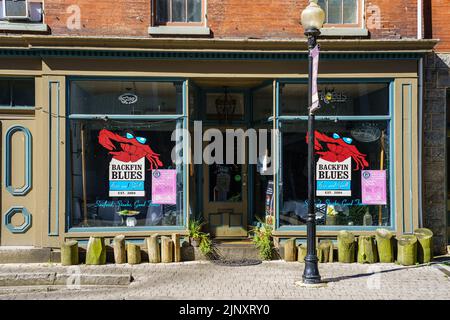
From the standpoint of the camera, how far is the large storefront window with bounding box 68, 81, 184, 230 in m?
11.3

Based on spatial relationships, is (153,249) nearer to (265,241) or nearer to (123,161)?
(123,161)

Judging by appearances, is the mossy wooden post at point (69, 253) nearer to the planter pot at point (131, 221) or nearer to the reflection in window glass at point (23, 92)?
the planter pot at point (131, 221)

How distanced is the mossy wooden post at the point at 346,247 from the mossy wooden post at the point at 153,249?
136 inches

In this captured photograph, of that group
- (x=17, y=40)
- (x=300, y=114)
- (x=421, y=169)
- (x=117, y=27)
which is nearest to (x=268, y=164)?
(x=300, y=114)

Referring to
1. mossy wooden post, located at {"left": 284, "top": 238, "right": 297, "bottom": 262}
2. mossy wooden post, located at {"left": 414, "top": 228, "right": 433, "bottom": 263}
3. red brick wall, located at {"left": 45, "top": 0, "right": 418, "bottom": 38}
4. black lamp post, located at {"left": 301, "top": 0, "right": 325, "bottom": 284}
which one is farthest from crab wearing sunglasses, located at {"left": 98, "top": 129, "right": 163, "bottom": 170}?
mossy wooden post, located at {"left": 414, "top": 228, "right": 433, "bottom": 263}

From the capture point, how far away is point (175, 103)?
11453mm

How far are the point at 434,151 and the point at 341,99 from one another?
2.22m

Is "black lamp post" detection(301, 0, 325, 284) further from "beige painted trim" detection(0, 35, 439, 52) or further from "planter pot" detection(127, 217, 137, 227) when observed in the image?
"planter pot" detection(127, 217, 137, 227)

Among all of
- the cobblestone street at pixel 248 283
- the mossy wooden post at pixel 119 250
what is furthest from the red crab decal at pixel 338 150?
the mossy wooden post at pixel 119 250

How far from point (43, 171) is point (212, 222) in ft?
12.0

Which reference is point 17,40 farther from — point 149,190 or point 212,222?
point 212,222

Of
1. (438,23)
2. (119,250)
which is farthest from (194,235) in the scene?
(438,23)

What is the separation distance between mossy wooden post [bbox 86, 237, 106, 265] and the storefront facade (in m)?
0.32

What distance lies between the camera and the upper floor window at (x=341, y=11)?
11.7 metres
